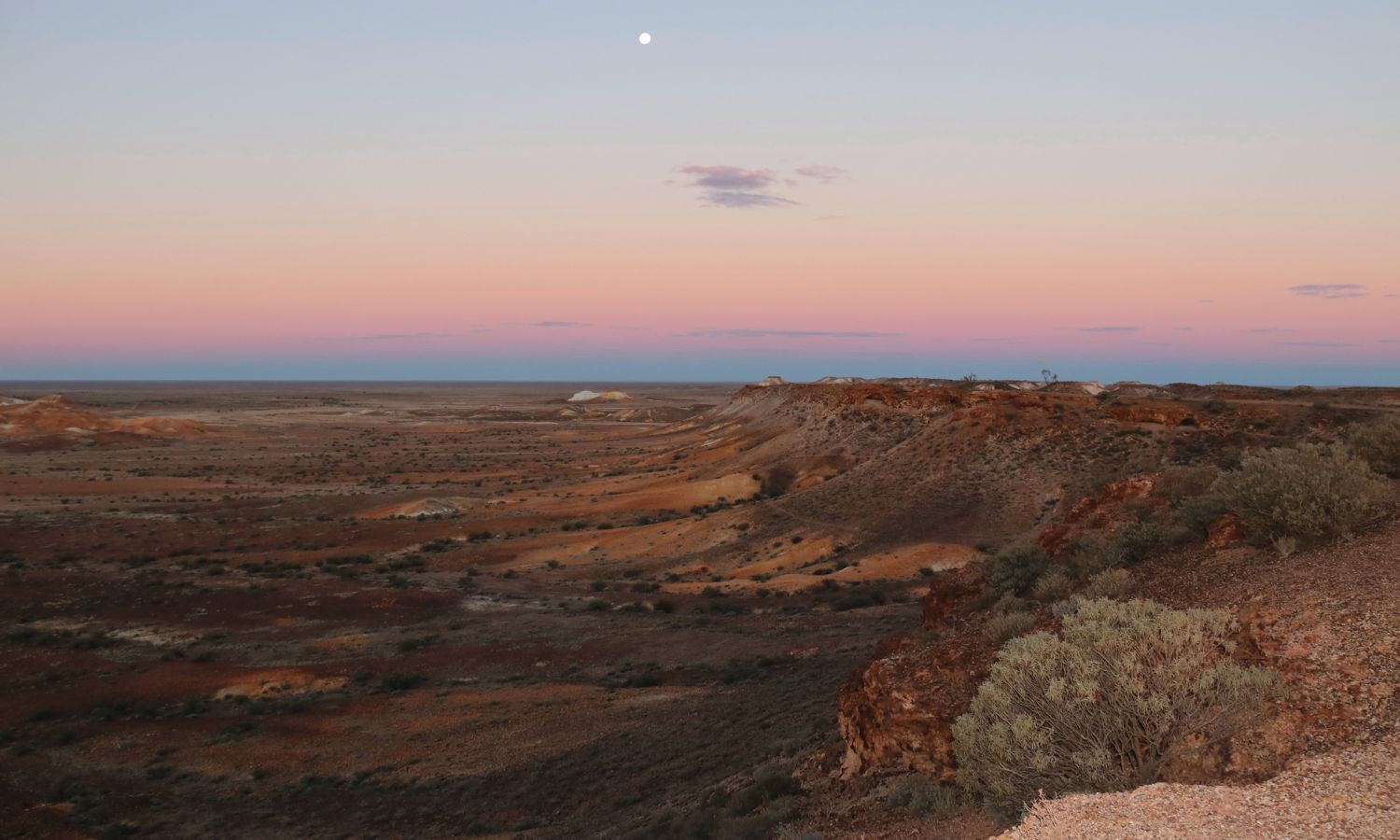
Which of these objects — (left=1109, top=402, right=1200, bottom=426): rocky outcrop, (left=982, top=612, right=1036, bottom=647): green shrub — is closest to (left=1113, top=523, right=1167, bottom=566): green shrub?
(left=982, top=612, right=1036, bottom=647): green shrub

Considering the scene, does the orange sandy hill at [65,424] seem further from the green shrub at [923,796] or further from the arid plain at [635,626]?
the green shrub at [923,796]

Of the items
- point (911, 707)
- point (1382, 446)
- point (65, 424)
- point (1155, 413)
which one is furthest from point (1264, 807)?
point (65, 424)

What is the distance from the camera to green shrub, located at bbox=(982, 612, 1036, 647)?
33.3 ft

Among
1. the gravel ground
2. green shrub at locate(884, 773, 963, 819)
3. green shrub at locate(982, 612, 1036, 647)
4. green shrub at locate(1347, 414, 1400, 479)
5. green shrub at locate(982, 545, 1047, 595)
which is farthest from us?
green shrub at locate(1347, 414, 1400, 479)

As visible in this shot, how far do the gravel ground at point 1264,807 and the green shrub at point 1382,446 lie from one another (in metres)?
9.12

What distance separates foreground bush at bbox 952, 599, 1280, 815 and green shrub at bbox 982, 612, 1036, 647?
1.84 meters

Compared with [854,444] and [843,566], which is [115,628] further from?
[854,444]

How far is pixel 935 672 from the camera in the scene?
394 inches

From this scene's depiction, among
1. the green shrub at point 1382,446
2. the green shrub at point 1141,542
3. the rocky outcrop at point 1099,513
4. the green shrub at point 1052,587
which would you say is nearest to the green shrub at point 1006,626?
the green shrub at point 1052,587

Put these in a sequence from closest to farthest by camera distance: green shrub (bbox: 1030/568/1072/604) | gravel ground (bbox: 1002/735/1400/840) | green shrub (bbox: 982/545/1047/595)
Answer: gravel ground (bbox: 1002/735/1400/840) < green shrub (bbox: 1030/568/1072/604) < green shrub (bbox: 982/545/1047/595)

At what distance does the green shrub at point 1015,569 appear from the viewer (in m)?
Answer: 13.1

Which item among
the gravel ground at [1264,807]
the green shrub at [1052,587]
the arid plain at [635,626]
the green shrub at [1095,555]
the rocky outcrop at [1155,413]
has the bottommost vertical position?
the arid plain at [635,626]

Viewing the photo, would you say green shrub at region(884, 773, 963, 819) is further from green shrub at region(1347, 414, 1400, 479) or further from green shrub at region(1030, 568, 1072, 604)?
green shrub at region(1347, 414, 1400, 479)

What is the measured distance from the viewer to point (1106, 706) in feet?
24.6
